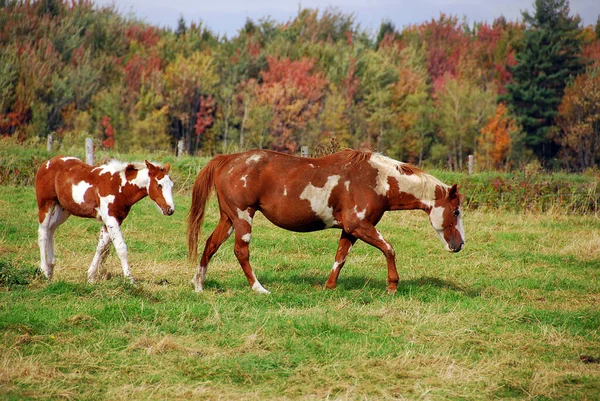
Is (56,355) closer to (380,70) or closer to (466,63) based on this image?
(380,70)

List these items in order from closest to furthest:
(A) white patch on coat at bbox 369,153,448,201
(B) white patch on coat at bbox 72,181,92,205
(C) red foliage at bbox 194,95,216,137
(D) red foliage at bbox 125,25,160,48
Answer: (B) white patch on coat at bbox 72,181,92,205 → (A) white patch on coat at bbox 369,153,448,201 → (C) red foliage at bbox 194,95,216,137 → (D) red foliage at bbox 125,25,160,48

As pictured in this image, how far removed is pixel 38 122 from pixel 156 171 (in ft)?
98.7

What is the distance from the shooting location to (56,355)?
604 centimetres

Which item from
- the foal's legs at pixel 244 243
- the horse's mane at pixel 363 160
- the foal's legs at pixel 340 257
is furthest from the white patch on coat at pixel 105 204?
the horse's mane at pixel 363 160

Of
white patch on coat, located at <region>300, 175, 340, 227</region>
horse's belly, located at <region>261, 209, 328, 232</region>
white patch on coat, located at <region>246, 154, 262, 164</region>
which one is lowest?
horse's belly, located at <region>261, 209, 328, 232</region>

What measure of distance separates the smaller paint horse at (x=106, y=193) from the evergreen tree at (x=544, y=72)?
41652mm

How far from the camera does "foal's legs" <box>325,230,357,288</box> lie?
9078mm

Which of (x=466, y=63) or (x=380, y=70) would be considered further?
(x=466, y=63)

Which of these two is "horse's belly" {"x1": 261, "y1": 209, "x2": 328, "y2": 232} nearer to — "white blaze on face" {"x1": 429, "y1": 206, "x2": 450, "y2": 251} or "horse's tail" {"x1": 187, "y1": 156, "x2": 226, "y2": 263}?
"horse's tail" {"x1": 187, "y1": 156, "x2": 226, "y2": 263}

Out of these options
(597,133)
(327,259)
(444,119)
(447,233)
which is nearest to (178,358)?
(447,233)

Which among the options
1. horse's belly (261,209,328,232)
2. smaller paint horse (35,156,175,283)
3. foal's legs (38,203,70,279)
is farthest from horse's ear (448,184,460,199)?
foal's legs (38,203,70,279)

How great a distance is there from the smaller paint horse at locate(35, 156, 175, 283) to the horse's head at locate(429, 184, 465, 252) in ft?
11.4

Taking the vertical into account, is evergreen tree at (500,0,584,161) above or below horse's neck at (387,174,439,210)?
above

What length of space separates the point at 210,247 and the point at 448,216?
314cm
